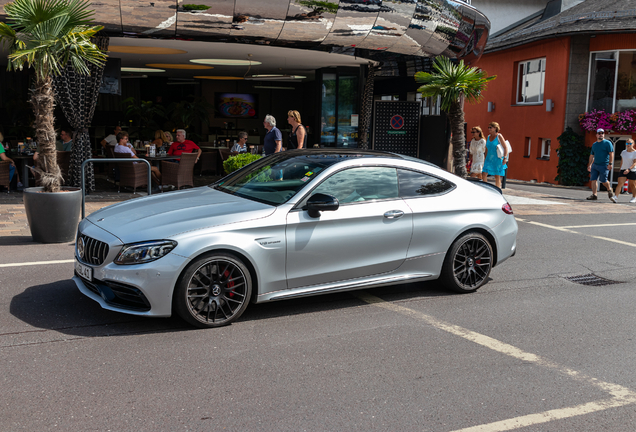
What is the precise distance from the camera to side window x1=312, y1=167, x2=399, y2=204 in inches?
230

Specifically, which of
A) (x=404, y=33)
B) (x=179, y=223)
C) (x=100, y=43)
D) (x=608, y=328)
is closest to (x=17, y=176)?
(x=100, y=43)

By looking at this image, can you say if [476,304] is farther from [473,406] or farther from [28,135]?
[28,135]

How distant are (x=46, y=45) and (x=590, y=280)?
7611 millimetres

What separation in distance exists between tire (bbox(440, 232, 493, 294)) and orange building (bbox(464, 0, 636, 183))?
19637mm

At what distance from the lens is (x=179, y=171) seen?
1355 centimetres

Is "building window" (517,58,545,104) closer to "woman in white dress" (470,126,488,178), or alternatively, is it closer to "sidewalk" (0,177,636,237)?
"sidewalk" (0,177,636,237)

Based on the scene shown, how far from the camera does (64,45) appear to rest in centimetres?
813

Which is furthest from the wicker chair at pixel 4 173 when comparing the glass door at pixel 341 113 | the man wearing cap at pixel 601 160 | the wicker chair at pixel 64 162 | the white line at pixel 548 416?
the man wearing cap at pixel 601 160

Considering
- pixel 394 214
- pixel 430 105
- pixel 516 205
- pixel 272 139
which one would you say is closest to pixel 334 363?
pixel 394 214

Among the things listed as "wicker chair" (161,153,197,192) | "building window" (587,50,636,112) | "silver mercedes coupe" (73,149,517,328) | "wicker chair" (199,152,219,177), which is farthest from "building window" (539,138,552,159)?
"silver mercedes coupe" (73,149,517,328)

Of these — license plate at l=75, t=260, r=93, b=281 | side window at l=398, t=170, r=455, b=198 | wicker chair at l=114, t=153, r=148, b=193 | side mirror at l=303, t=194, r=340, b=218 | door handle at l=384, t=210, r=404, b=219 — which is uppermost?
side window at l=398, t=170, r=455, b=198

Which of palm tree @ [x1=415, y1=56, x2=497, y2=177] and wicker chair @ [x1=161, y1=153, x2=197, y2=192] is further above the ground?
palm tree @ [x1=415, y1=56, x2=497, y2=177]

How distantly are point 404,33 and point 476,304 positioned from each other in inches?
397

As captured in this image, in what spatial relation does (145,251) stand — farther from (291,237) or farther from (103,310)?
(291,237)
